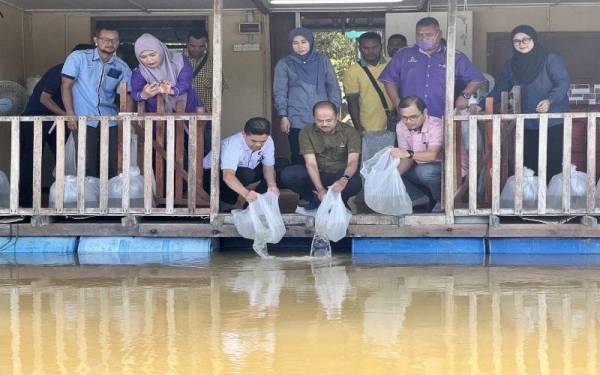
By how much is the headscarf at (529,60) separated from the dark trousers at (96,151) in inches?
143

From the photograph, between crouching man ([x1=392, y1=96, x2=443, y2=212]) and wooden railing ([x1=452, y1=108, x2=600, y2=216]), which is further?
crouching man ([x1=392, y1=96, x2=443, y2=212])

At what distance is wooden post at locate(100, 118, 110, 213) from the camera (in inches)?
320

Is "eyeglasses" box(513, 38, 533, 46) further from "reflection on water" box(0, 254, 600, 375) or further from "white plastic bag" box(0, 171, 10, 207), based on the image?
Result: "white plastic bag" box(0, 171, 10, 207)

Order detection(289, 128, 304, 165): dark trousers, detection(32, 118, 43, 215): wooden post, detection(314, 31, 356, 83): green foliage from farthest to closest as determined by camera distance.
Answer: detection(314, 31, 356, 83): green foliage < detection(289, 128, 304, 165): dark trousers < detection(32, 118, 43, 215): wooden post

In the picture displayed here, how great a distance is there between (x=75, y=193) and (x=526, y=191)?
12.7 feet

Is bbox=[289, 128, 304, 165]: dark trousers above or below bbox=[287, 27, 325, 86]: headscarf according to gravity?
below

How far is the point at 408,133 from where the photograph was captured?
8297 mm

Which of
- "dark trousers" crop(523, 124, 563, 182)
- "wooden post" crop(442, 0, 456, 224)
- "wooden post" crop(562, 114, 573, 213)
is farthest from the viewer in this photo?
"dark trousers" crop(523, 124, 563, 182)

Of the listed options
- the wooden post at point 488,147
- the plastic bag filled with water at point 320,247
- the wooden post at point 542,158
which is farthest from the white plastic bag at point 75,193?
the wooden post at point 542,158

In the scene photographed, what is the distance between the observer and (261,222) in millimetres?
7953

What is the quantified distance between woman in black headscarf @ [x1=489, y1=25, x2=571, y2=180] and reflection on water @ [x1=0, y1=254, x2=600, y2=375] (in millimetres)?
1577

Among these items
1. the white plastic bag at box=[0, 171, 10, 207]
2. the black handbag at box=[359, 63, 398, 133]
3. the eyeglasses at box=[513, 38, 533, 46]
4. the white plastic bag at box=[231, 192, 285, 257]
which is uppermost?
the eyeglasses at box=[513, 38, 533, 46]

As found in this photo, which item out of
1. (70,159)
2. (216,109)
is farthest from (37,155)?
(216,109)

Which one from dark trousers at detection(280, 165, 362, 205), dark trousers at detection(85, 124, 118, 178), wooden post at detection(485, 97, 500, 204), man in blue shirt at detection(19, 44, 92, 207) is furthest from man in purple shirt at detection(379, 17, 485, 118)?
man in blue shirt at detection(19, 44, 92, 207)
